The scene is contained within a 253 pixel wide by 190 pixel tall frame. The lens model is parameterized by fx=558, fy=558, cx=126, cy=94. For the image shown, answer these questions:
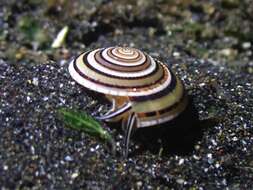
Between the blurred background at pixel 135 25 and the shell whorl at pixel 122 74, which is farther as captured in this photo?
the blurred background at pixel 135 25

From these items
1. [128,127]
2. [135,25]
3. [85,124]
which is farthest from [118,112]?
[135,25]

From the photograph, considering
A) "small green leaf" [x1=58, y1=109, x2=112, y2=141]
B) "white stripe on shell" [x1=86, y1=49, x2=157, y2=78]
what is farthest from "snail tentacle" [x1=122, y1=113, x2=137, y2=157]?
"white stripe on shell" [x1=86, y1=49, x2=157, y2=78]

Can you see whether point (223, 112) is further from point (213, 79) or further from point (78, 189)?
point (78, 189)

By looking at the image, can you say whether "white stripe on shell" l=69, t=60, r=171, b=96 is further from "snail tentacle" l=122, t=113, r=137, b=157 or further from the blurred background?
the blurred background

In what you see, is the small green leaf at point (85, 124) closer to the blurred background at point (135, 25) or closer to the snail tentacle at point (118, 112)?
the snail tentacle at point (118, 112)

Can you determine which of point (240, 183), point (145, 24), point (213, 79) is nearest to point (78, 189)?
point (240, 183)

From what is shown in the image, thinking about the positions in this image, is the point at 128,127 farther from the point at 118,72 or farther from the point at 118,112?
the point at 118,72

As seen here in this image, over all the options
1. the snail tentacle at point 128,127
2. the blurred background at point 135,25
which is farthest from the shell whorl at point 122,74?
the blurred background at point 135,25

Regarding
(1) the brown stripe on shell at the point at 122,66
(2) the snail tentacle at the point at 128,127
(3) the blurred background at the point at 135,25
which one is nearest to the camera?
(2) the snail tentacle at the point at 128,127
